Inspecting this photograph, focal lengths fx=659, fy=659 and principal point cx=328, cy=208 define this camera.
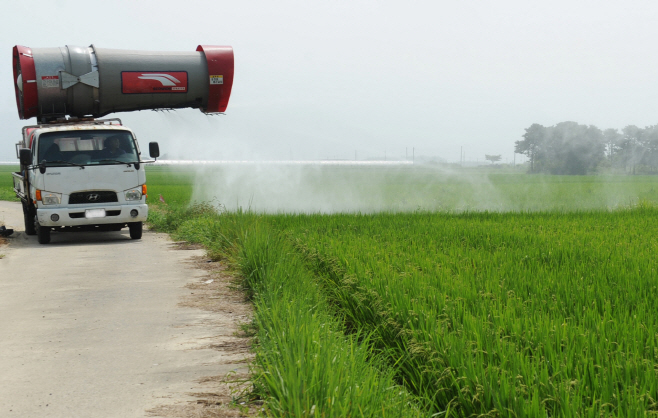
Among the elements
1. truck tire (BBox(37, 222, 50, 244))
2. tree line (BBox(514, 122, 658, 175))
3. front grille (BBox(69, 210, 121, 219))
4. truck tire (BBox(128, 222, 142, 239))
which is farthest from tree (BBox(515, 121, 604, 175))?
truck tire (BBox(37, 222, 50, 244))

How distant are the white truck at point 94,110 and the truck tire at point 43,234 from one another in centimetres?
2

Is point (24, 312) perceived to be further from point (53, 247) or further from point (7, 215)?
point (7, 215)

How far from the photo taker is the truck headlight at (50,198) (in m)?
13.4

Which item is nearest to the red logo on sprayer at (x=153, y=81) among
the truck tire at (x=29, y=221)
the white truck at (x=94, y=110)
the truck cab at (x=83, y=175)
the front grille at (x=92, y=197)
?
the white truck at (x=94, y=110)

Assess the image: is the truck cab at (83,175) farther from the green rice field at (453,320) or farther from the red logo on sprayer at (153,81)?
the green rice field at (453,320)

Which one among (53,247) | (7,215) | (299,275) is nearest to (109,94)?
(53,247)

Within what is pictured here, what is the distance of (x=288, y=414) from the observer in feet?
10.9

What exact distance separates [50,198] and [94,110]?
2229 millimetres

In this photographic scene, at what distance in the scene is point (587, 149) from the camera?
47.9m

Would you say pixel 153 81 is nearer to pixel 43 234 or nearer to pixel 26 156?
pixel 26 156

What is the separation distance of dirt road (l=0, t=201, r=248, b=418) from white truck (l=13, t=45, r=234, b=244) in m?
2.66

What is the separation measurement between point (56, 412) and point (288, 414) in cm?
173

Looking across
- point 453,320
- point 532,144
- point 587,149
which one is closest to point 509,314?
point 453,320

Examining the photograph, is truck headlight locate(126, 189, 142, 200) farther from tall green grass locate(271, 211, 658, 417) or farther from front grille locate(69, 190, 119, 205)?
tall green grass locate(271, 211, 658, 417)
